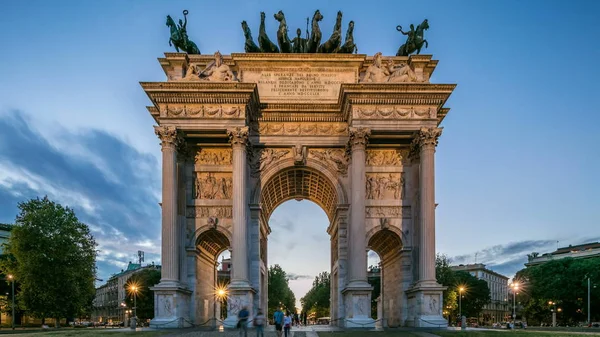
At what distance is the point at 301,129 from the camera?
1313 inches

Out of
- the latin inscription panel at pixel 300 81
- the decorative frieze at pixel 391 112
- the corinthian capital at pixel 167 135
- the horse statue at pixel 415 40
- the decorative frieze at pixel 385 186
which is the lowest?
the decorative frieze at pixel 385 186

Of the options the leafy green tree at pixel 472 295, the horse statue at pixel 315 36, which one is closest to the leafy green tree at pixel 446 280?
the leafy green tree at pixel 472 295

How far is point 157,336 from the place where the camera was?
22875mm

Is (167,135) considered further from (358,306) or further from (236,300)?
(358,306)

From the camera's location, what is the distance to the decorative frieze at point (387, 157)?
33688mm

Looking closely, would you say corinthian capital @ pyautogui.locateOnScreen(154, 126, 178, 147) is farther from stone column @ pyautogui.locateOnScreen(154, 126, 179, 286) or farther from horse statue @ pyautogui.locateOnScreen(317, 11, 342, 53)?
horse statue @ pyautogui.locateOnScreen(317, 11, 342, 53)

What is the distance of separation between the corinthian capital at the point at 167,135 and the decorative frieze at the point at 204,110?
0.94 metres

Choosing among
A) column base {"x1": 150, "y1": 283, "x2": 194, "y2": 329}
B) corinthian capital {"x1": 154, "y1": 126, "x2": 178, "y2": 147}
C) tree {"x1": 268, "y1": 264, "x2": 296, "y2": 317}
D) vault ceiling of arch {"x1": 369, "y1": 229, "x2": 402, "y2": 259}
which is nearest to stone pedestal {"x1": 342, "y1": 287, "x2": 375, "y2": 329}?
vault ceiling of arch {"x1": 369, "y1": 229, "x2": 402, "y2": 259}

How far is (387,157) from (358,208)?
5.09 m

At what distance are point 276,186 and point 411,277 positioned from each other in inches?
426

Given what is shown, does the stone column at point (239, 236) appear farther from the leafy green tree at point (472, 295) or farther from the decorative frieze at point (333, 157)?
the leafy green tree at point (472, 295)

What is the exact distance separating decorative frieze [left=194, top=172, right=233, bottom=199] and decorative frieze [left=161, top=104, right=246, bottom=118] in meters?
4.17

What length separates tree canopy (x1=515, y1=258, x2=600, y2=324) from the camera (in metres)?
71.7

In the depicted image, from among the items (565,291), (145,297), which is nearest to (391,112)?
(565,291)
